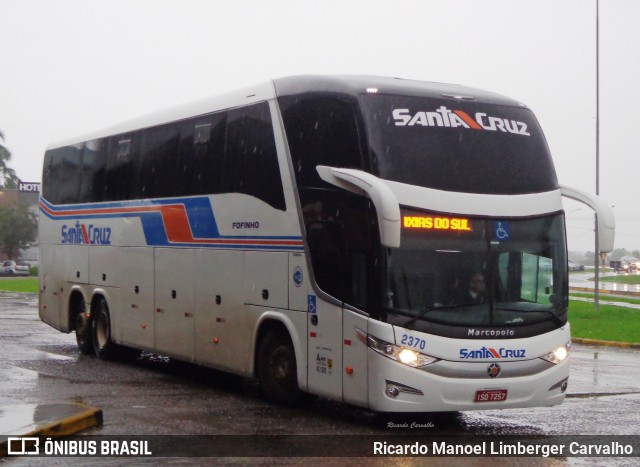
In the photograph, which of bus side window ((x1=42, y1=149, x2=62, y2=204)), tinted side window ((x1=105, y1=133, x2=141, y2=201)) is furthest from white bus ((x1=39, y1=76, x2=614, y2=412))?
bus side window ((x1=42, y1=149, x2=62, y2=204))

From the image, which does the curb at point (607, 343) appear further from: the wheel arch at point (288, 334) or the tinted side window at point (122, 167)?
the wheel arch at point (288, 334)

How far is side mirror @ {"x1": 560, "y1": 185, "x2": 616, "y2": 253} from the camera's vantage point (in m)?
12.5

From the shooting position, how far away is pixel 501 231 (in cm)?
1174

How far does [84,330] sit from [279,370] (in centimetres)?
752

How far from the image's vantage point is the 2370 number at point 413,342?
11.1m

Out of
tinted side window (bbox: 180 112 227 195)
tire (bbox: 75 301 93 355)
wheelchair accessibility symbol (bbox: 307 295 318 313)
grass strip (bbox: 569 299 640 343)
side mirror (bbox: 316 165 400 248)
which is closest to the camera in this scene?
side mirror (bbox: 316 165 400 248)

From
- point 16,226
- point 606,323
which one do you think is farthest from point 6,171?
point 606,323

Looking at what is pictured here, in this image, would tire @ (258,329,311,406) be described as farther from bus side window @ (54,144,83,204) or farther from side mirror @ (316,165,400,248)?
bus side window @ (54,144,83,204)

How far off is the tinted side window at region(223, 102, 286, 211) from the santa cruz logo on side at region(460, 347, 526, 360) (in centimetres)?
316

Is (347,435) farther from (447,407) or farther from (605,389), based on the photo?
(605,389)

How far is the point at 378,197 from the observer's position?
1090 cm

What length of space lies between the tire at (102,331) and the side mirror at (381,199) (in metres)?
8.60

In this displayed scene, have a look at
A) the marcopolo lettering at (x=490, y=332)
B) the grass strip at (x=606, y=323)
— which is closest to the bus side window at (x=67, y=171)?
the marcopolo lettering at (x=490, y=332)

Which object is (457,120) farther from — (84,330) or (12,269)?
(12,269)
